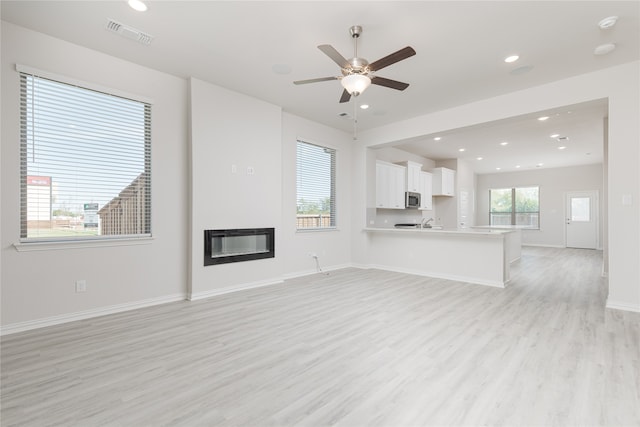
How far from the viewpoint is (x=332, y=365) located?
2260 mm

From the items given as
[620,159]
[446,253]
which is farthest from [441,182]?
[620,159]

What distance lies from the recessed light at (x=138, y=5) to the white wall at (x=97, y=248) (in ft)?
3.93

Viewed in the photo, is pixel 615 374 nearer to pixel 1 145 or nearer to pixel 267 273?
pixel 267 273

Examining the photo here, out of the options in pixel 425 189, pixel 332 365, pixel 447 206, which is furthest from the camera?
pixel 447 206

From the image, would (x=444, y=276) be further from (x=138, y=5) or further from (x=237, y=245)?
(x=138, y=5)

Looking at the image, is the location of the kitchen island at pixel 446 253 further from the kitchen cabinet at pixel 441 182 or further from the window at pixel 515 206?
the window at pixel 515 206

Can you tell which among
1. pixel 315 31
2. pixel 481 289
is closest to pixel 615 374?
pixel 481 289

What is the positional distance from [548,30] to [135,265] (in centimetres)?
521

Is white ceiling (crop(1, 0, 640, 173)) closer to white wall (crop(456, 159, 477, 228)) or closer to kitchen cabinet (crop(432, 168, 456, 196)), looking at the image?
kitchen cabinet (crop(432, 168, 456, 196))

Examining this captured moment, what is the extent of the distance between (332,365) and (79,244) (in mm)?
3062

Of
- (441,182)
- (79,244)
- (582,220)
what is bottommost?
(79,244)

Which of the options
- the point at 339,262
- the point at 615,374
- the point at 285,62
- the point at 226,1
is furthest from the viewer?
the point at 339,262

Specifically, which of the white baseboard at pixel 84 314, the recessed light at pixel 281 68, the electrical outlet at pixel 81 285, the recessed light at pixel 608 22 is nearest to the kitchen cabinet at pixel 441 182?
the recessed light at pixel 608 22

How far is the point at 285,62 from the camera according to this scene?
3592mm
